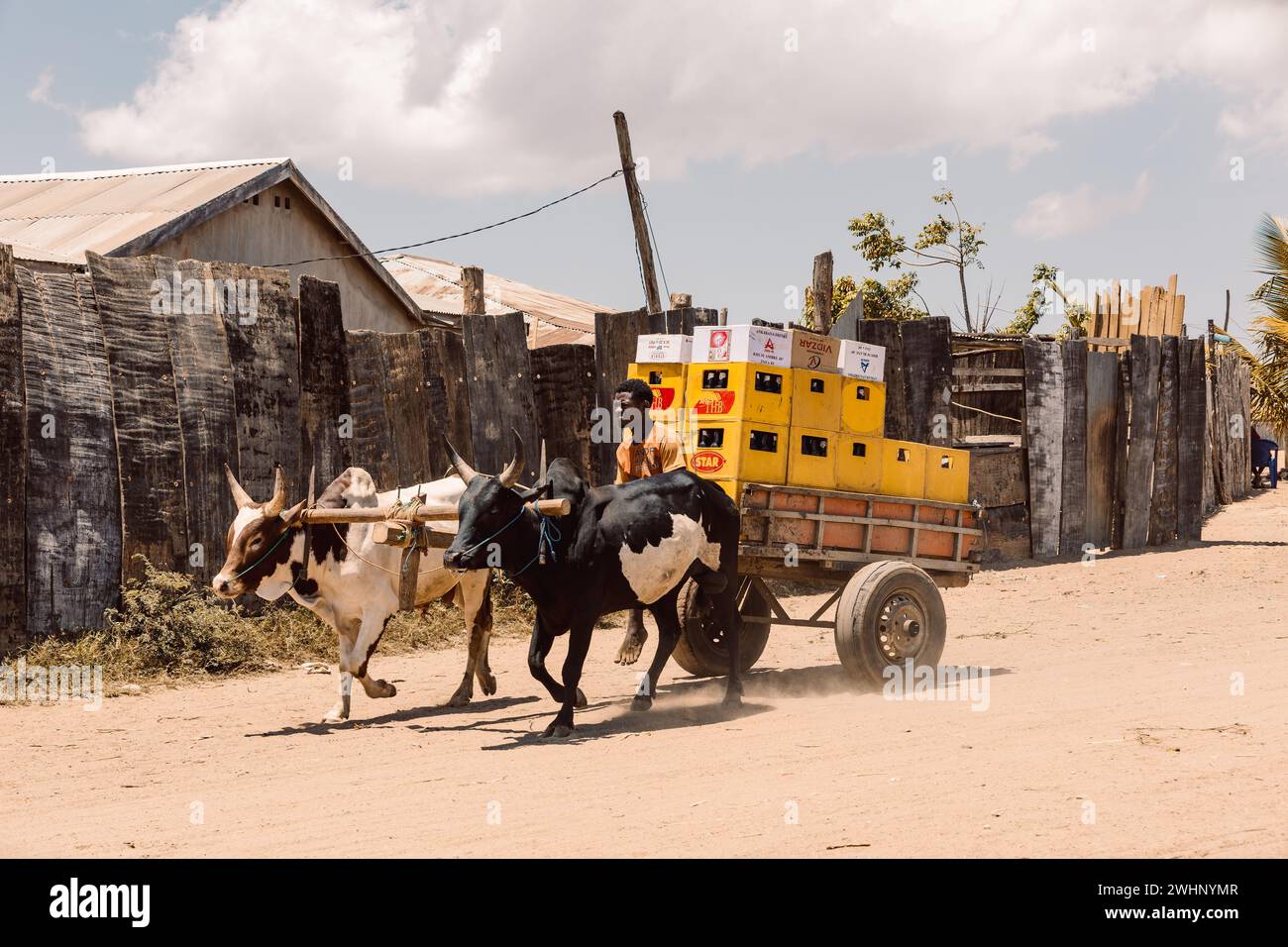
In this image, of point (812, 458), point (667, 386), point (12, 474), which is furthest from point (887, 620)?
Answer: point (12, 474)

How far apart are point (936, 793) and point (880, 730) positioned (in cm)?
176

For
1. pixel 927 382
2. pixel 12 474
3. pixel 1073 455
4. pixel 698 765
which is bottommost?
pixel 698 765

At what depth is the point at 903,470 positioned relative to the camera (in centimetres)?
1052

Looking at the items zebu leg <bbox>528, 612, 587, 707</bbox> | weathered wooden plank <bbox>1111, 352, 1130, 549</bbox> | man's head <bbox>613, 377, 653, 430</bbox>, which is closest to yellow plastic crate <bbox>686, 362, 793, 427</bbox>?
man's head <bbox>613, 377, 653, 430</bbox>

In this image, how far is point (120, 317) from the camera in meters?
11.0

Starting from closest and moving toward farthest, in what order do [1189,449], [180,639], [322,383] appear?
[180,639] → [322,383] → [1189,449]

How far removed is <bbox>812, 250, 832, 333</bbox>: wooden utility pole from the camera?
16859 millimetres

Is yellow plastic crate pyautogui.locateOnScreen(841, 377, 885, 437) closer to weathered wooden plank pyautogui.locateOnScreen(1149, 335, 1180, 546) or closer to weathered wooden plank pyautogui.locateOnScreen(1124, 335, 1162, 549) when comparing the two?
weathered wooden plank pyautogui.locateOnScreen(1124, 335, 1162, 549)

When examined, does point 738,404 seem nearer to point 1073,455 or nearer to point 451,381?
point 451,381

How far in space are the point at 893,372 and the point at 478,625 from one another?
7647 mm

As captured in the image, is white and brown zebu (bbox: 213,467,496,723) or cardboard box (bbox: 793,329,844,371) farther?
cardboard box (bbox: 793,329,844,371)

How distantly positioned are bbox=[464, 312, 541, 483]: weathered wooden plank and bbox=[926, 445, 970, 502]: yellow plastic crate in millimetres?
4348

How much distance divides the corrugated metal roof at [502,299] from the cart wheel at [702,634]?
45.6 ft

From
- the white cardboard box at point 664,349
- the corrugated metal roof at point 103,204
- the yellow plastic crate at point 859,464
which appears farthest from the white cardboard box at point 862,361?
the corrugated metal roof at point 103,204
